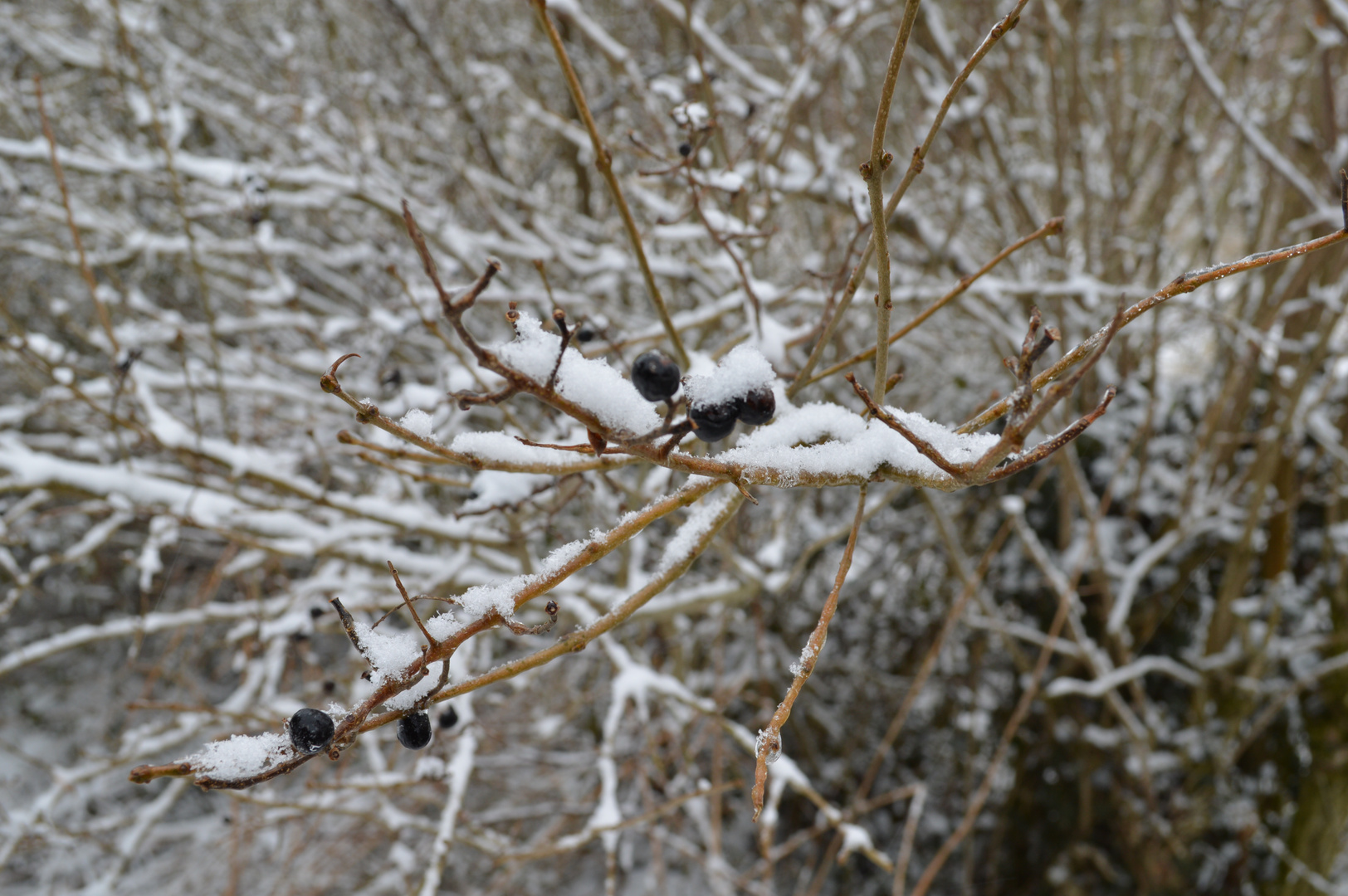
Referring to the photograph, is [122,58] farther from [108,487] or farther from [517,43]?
[108,487]

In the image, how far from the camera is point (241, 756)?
55cm

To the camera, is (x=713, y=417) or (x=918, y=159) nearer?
(x=713, y=417)

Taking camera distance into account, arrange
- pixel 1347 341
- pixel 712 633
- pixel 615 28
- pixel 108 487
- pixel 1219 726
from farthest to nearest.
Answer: pixel 615 28 < pixel 712 633 < pixel 1219 726 < pixel 1347 341 < pixel 108 487

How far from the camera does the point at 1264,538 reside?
10.3 ft

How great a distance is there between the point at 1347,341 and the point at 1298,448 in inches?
20.7

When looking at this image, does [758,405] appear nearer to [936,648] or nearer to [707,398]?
[707,398]

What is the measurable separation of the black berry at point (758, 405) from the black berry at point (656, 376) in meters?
0.06

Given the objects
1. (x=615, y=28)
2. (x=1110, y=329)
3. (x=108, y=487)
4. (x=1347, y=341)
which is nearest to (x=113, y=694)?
(x=108, y=487)

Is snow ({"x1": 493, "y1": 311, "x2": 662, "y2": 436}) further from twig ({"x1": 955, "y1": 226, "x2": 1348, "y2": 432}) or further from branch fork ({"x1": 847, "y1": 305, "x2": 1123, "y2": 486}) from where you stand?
twig ({"x1": 955, "y1": 226, "x2": 1348, "y2": 432})

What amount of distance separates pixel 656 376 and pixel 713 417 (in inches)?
2.3

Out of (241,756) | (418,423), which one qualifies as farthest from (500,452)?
(241,756)

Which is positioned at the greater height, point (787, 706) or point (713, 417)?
point (713, 417)

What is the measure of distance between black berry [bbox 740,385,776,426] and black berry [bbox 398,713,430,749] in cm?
40

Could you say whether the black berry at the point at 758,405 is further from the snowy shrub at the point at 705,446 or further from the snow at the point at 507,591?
the snow at the point at 507,591
